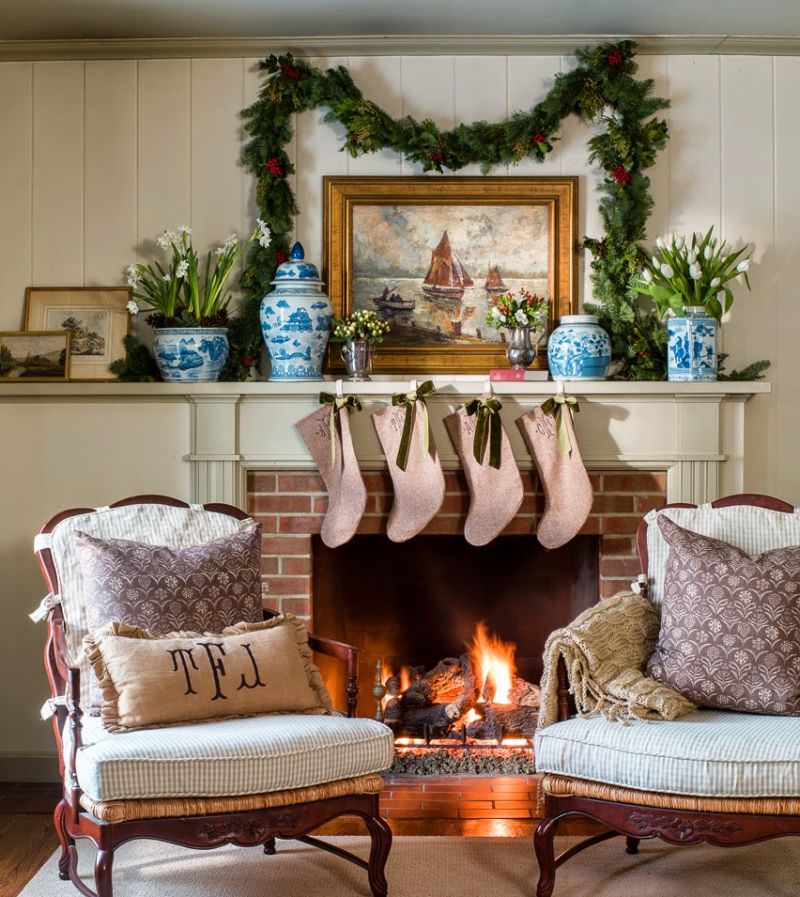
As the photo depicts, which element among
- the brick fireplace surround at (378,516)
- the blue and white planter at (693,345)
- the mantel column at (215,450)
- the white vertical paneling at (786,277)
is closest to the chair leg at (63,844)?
the brick fireplace surround at (378,516)

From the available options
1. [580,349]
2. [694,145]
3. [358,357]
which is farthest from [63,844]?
[694,145]

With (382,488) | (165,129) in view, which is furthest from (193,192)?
(382,488)

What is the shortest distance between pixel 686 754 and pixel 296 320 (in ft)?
5.99

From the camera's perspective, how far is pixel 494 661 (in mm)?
3908

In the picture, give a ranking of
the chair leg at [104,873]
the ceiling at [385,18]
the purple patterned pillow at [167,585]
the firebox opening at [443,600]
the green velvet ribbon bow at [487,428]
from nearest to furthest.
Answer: the chair leg at [104,873], the purple patterned pillow at [167,585], the ceiling at [385,18], the green velvet ribbon bow at [487,428], the firebox opening at [443,600]

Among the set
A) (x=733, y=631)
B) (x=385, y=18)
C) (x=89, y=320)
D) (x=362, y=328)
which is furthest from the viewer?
(x=89, y=320)

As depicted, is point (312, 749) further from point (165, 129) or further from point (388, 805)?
point (165, 129)

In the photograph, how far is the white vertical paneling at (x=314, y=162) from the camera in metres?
3.76

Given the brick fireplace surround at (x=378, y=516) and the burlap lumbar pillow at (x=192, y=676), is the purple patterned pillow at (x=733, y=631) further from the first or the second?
the burlap lumbar pillow at (x=192, y=676)

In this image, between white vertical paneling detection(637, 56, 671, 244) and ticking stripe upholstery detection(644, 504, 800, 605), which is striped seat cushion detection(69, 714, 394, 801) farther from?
white vertical paneling detection(637, 56, 671, 244)

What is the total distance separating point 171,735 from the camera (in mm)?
2500

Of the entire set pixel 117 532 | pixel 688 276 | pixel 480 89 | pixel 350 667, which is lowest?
pixel 350 667

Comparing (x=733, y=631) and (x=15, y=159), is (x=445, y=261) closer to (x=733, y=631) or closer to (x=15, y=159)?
(x=15, y=159)

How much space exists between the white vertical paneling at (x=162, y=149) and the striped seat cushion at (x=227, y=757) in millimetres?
1849
